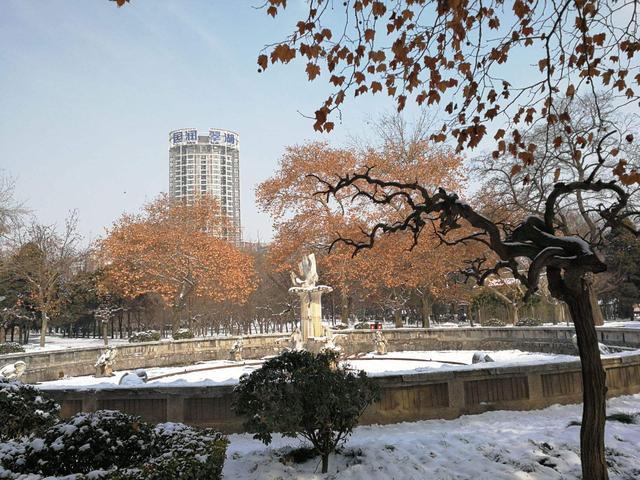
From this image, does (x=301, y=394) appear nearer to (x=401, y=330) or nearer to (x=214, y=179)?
(x=401, y=330)

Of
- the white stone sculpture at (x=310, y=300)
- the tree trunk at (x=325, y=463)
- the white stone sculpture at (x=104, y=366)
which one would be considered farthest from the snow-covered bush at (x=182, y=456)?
the white stone sculpture at (x=310, y=300)

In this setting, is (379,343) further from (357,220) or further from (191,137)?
(191,137)

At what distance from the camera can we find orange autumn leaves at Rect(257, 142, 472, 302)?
31.7 meters

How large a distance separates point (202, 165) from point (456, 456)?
151 meters

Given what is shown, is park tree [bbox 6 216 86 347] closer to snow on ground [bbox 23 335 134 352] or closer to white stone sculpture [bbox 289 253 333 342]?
snow on ground [bbox 23 335 134 352]

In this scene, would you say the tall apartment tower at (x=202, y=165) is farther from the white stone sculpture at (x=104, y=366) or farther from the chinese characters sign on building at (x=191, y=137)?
the white stone sculpture at (x=104, y=366)

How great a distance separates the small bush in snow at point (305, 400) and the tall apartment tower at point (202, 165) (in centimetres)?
14331

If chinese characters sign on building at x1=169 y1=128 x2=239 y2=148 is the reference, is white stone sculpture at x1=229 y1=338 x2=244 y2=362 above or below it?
below

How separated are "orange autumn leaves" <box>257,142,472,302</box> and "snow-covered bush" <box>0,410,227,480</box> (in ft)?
87.2

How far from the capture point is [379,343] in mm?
24844

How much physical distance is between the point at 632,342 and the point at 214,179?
14200 centimetres

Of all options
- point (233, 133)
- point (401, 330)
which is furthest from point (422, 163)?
point (233, 133)

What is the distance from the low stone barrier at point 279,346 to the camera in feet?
60.7

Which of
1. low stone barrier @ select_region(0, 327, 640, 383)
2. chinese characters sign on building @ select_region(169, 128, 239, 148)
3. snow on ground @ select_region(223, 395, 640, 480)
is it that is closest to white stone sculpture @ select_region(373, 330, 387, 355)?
low stone barrier @ select_region(0, 327, 640, 383)
